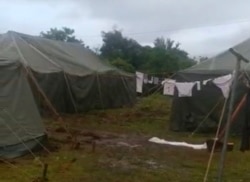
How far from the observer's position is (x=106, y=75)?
82.6 feet

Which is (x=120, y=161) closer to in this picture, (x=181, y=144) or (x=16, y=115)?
(x=16, y=115)

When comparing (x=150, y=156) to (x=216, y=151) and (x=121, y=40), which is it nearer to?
(x=216, y=151)

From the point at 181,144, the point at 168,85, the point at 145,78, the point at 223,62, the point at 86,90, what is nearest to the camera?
the point at 181,144

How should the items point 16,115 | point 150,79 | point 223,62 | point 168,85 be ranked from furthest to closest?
point 150,79 < point 168,85 < point 223,62 < point 16,115

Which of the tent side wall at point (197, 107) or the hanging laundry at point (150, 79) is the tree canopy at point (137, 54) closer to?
the hanging laundry at point (150, 79)

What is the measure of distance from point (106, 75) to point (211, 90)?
9.31m

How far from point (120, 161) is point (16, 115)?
7.88ft

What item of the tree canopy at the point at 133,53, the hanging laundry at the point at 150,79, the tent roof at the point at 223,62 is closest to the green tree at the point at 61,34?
the tree canopy at the point at 133,53

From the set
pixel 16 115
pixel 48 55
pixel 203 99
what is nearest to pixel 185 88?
pixel 203 99

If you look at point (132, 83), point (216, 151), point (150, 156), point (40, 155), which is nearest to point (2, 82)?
point (40, 155)

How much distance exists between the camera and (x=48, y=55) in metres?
22.6

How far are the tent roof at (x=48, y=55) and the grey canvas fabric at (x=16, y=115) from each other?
8162 millimetres

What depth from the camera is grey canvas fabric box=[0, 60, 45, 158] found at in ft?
34.0

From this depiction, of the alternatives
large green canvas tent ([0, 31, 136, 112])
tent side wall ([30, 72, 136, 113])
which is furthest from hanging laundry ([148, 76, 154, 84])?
large green canvas tent ([0, 31, 136, 112])
